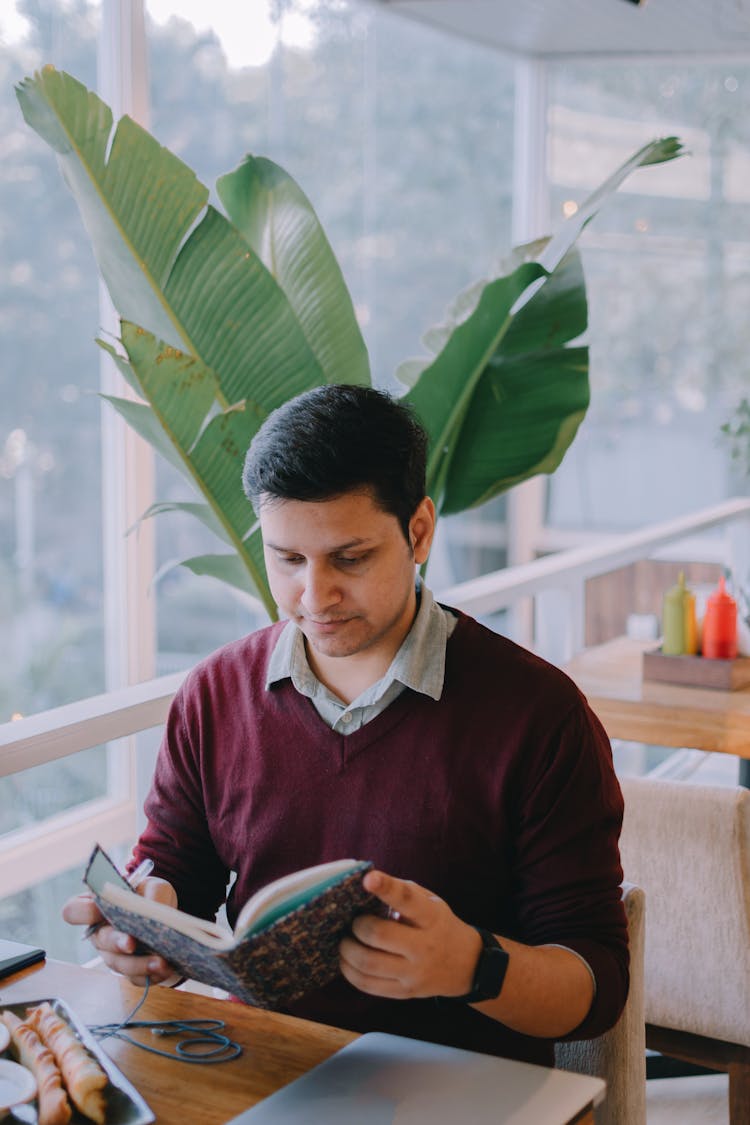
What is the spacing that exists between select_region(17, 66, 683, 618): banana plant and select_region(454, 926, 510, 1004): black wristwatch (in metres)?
1.05

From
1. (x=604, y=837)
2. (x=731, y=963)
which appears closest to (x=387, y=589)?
(x=604, y=837)

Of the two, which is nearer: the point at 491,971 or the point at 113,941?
the point at 491,971

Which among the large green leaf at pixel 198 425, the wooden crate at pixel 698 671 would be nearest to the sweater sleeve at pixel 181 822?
the large green leaf at pixel 198 425

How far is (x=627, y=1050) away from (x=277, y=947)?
563mm

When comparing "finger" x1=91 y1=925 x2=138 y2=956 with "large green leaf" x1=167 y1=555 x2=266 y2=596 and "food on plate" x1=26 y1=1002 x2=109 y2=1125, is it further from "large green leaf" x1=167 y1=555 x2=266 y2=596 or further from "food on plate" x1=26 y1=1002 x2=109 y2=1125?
"large green leaf" x1=167 y1=555 x2=266 y2=596

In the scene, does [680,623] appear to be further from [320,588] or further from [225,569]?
[320,588]

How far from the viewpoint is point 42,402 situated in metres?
2.70

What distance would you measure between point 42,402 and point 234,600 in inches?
32.3

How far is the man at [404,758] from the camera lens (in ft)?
4.46

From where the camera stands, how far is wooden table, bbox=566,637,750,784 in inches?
95.7

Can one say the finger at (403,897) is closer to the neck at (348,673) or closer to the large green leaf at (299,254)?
the neck at (348,673)

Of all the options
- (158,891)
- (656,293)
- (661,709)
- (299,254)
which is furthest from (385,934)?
(656,293)

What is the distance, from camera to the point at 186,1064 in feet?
3.95

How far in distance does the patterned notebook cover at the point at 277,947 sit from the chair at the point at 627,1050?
1.37ft
